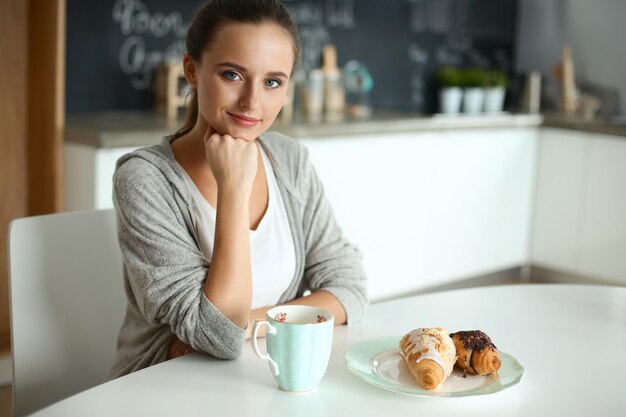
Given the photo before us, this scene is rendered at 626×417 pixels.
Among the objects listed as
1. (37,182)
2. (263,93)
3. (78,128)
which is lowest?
(37,182)

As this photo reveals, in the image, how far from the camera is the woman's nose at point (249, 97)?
137 cm

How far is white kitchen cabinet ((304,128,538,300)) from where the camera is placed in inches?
139

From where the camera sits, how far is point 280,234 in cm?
157

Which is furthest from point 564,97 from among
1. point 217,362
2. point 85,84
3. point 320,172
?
point 217,362

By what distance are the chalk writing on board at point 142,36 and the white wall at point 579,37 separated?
6.92 ft

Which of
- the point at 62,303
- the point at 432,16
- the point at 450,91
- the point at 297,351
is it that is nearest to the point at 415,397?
the point at 297,351

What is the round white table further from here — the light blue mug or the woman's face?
the woman's face

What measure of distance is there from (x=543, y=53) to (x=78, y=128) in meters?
2.80

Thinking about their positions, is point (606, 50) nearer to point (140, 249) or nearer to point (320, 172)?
point (320, 172)

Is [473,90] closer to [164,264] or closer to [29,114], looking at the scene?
[29,114]

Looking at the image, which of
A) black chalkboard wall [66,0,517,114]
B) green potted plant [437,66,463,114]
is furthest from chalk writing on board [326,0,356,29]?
green potted plant [437,66,463,114]

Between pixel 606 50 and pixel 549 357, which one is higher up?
pixel 606 50

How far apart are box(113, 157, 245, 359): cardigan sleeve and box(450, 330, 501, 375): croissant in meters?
0.29

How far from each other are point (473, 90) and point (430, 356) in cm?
341
